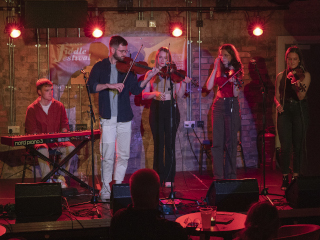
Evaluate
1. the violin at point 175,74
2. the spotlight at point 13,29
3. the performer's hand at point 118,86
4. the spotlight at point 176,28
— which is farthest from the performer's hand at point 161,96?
the spotlight at point 13,29

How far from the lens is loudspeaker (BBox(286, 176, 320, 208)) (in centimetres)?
413

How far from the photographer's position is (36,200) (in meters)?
4.01

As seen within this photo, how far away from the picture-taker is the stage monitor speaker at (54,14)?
6.08 metres

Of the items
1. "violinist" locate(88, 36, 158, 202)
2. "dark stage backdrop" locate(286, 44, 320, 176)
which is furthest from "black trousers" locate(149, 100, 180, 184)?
"dark stage backdrop" locate(286, 44, 320, 176)

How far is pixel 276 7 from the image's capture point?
22.0 feet

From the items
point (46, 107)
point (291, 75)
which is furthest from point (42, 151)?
point (291, 75)

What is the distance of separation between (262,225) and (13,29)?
5.30 meters

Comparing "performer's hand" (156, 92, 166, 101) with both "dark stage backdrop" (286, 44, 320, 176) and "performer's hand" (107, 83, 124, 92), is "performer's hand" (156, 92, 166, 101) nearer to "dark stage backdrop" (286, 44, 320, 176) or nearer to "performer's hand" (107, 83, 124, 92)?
"performer's hand" (107, 83, 124, 92)

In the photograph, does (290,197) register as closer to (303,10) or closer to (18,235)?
(18,235)

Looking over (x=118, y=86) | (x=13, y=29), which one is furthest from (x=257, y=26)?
(x=13, y=29)

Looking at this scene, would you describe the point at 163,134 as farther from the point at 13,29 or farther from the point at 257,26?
the point at 13,29

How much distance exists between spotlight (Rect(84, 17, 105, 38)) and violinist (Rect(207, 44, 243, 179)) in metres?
2.19

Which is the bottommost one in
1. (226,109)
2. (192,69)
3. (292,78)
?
(226,109)

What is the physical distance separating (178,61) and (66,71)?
1928 mm
